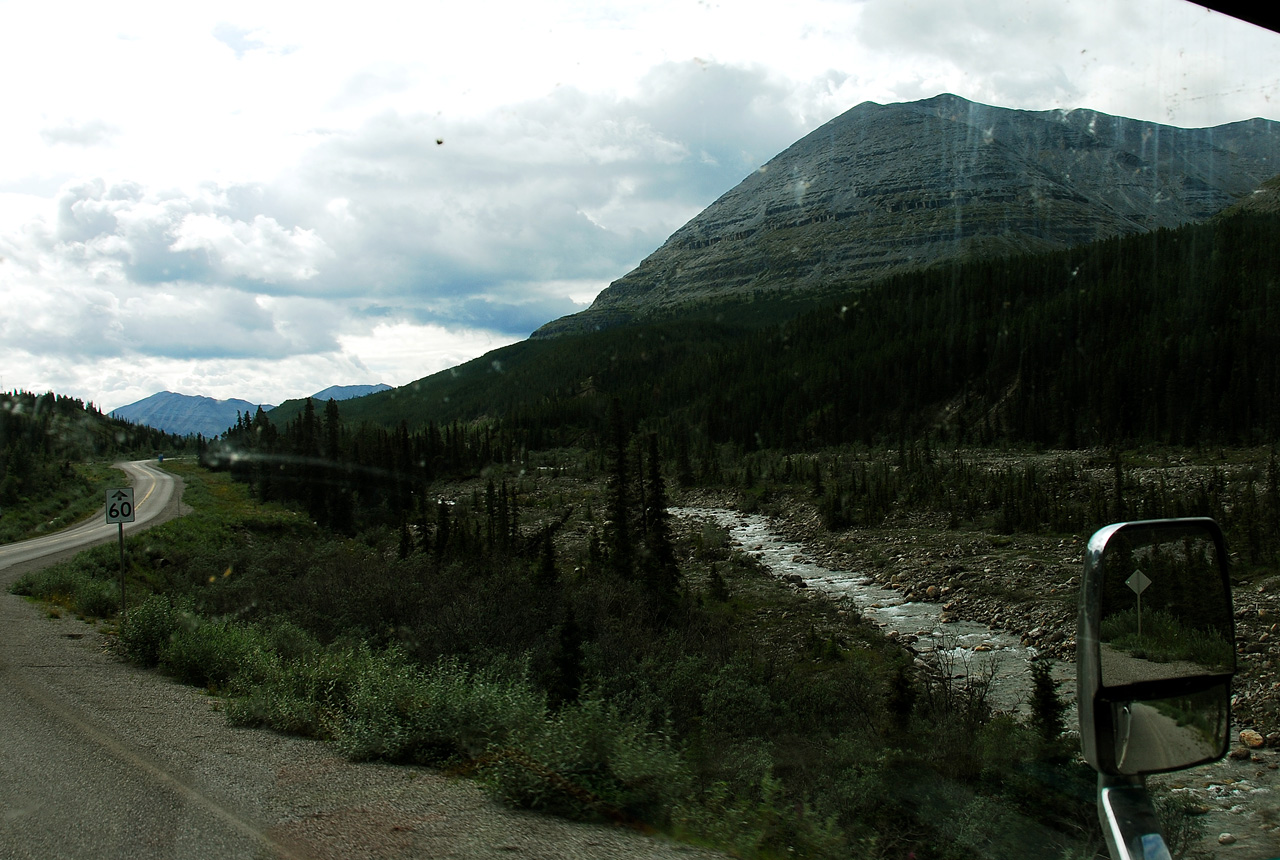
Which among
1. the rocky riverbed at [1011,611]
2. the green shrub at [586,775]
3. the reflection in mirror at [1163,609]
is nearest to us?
the reflection in mirror at [1163,609]

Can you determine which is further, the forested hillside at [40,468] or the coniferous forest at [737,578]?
the forested hillside at [40,468]

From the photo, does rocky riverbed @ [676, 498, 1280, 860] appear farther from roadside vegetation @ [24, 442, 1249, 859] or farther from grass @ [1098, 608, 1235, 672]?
grass @ [1098, 608, 1235, 672]

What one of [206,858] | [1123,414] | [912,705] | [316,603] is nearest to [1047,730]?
[912,705]

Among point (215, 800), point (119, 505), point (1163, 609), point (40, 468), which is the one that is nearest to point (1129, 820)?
point (1163, 609)

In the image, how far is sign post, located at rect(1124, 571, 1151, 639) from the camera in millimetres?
2494

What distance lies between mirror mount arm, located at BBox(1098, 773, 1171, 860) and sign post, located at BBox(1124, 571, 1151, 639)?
1.63 feet

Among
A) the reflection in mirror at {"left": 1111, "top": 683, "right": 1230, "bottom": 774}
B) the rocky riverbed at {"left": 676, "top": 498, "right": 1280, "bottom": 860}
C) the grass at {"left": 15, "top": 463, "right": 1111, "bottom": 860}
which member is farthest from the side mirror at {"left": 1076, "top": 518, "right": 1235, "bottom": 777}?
the grass at {"left": 15, "top": 463, "right": 1111, "bottom": 860}

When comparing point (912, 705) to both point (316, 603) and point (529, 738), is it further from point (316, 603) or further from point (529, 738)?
point (316, 603)

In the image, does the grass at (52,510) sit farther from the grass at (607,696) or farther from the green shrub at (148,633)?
the green shrub at (148,633)

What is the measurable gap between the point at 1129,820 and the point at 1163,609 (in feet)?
2.35

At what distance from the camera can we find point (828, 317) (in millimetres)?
132125

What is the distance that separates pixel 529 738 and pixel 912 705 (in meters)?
6.47

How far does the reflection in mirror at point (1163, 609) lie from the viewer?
233 centimetres

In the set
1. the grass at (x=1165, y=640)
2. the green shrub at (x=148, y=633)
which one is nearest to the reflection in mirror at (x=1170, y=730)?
the grass at (x=1165, y=640)
